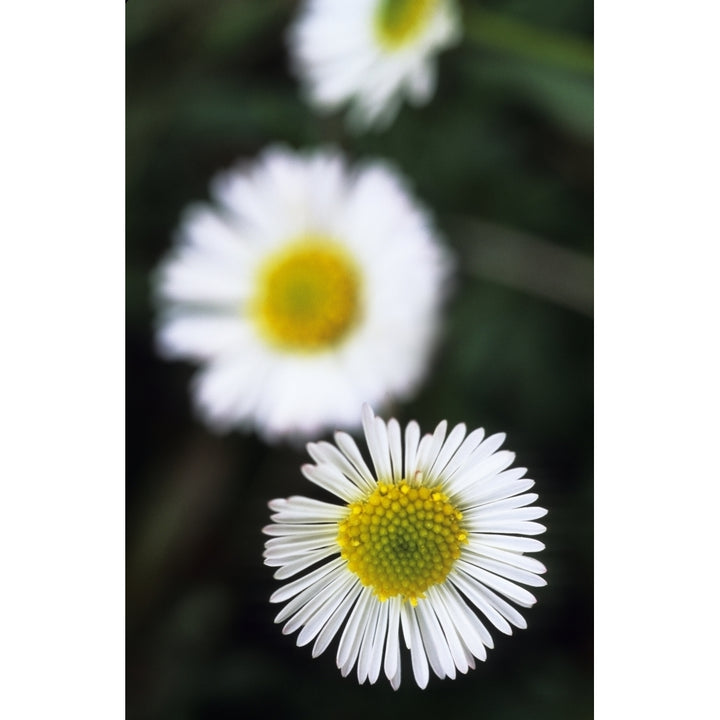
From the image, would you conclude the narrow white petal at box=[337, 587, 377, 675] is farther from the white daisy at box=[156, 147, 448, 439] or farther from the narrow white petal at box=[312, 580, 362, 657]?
the white daisy at box=[156, 147, 448, 439]

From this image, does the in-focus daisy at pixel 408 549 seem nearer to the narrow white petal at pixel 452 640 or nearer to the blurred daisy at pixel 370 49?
the narrow white petal at pixel 452 640

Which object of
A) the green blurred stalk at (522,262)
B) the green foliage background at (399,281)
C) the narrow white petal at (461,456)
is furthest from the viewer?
the green blurred stalk at (522,262)

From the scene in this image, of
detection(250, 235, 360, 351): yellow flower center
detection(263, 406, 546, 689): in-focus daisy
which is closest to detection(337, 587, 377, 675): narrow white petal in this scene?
detection(263, 406, 546, 689): in-focus daisy

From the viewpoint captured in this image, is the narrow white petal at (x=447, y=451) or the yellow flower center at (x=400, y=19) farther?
the yellow flower center at (x=400, y=19)

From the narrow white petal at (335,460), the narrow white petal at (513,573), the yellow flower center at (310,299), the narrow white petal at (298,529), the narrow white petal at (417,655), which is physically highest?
the yellow flower center at (310,299)

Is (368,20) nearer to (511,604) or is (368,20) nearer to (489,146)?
(489,146)

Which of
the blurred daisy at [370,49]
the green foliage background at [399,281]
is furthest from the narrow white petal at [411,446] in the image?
the blurred daisy at [370,49]
